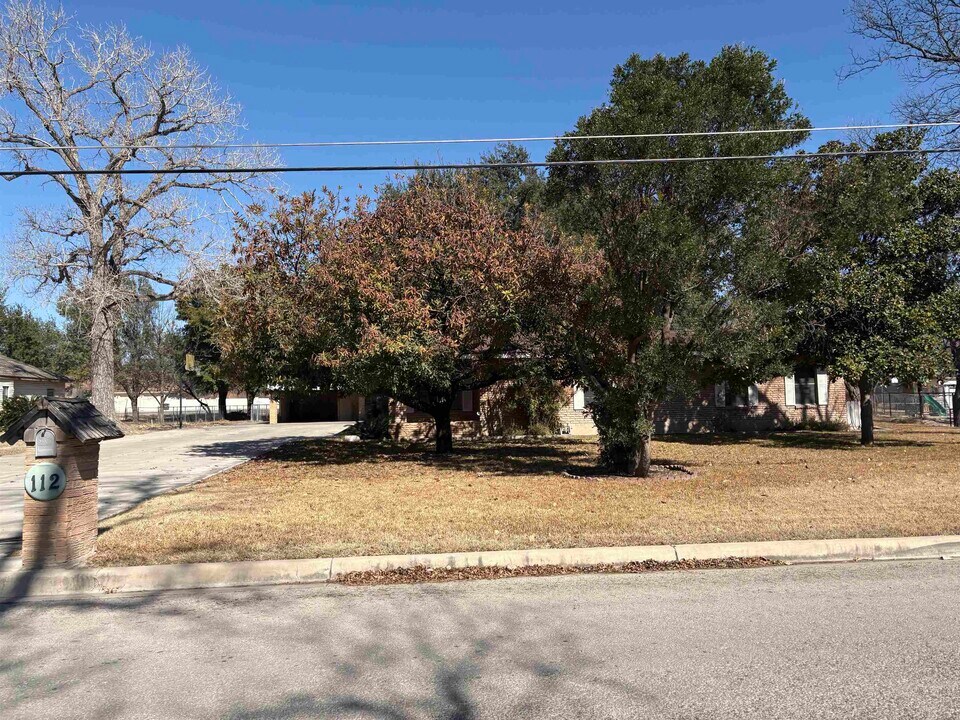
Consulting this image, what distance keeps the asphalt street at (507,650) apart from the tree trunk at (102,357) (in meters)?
24.6

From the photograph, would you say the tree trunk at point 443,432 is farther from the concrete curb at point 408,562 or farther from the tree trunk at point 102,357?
the tree trunk at point 102,357

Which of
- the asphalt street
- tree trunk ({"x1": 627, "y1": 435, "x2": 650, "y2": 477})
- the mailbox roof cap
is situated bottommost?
the asphalt street

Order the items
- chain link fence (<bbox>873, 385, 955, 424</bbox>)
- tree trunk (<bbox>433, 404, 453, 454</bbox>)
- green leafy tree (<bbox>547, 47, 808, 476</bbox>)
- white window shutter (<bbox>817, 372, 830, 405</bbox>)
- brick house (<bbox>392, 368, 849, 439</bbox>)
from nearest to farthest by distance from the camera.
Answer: green leafy tree (<bbox>547, 47, 808, 476</bbox>)
tree trunk (<bbox>433, 404, 453, 454</bbox>)
brick house (<bbox>392, 368, 849, 439</bbox>)
white window shutter (<bbox>817, 372, 830, 405</bbox>)
chain link fence (<bbox>873, 385, 955, 424</bbox>)

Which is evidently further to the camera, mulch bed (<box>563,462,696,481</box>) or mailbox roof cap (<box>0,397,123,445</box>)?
mulch bed (<box>563,462,696,481</box>)

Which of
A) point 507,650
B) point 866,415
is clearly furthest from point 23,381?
point 507,650

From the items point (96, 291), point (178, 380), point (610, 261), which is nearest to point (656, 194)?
point (610, 261)

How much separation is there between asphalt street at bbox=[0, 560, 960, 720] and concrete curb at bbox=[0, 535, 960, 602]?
251mm

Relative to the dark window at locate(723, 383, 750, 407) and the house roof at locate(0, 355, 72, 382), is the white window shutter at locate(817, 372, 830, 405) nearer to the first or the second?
the dark window at locate(723, 383, 750, 407)

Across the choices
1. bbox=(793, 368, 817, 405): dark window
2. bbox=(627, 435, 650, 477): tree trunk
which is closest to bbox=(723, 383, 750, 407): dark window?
bbox=(793, 368, 817, 405): dark window

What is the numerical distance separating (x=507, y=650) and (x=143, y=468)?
43.4 feet

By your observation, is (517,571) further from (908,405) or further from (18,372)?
(908,405)

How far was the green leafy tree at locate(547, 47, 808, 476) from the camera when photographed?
11.7 m

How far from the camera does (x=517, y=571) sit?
22.7 ft

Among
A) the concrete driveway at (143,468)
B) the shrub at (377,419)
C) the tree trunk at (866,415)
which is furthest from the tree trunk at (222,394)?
the tree trunk at (866,415)
